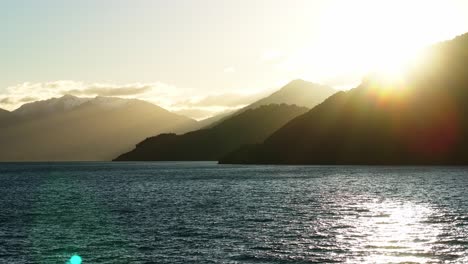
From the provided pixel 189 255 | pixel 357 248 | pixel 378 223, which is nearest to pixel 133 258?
pixel 189 255

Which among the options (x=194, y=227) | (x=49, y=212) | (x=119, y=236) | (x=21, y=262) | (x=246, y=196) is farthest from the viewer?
(x=246, y=196)

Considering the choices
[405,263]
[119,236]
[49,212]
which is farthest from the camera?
[49,212]

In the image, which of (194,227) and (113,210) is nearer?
(194,227)

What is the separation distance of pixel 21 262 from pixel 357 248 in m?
A: 33.1

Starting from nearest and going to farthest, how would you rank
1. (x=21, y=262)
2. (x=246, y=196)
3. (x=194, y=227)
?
(x=21, y=262) < (x=194, y=227) < (x=246, y=196)

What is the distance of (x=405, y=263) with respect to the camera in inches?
1842

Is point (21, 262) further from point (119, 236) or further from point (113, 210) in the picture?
point (113, 210)

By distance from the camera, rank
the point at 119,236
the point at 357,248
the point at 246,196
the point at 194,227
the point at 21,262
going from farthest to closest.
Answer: the point at 246,196
the point at 194,227
the point at 119,236
the point at 357,248
the point at 21,262

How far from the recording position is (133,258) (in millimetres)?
51469

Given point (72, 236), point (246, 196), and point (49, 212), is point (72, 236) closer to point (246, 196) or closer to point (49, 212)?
point (49, 212)

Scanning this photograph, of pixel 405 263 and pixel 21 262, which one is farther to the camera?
pixel 21 262

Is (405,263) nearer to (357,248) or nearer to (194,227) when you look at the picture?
(357,248)

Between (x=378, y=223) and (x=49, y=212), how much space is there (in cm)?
5677

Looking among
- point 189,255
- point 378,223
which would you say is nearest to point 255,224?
point 378,223
